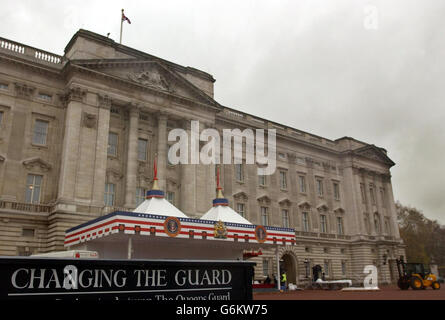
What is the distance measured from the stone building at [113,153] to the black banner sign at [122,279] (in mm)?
25528

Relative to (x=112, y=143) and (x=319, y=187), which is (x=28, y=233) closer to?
(x=112, y=143)

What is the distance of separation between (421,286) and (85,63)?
32.7m

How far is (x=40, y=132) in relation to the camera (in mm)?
32312

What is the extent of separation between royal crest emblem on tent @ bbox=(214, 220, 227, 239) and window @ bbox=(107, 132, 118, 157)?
13.8m

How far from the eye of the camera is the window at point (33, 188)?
99.1ft

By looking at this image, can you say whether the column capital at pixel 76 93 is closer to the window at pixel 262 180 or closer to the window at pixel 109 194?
the window at pixel 109 194

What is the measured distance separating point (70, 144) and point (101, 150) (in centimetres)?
256

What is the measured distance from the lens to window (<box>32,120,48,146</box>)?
31938 millimetres

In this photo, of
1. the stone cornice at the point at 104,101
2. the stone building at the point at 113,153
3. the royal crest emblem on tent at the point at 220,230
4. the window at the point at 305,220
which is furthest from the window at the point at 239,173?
the royal crest emblem on tent at the point at 220,230

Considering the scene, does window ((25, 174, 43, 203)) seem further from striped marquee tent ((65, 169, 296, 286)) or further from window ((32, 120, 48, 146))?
striped marquee tent ((65, 169, 296, 286))

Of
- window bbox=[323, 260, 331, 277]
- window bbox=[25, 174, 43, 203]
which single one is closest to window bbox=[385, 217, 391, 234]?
window bbox=[323, 260, 331, 277]

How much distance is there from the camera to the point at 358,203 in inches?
2159

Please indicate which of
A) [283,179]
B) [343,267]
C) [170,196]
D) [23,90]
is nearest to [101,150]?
[23,90]
